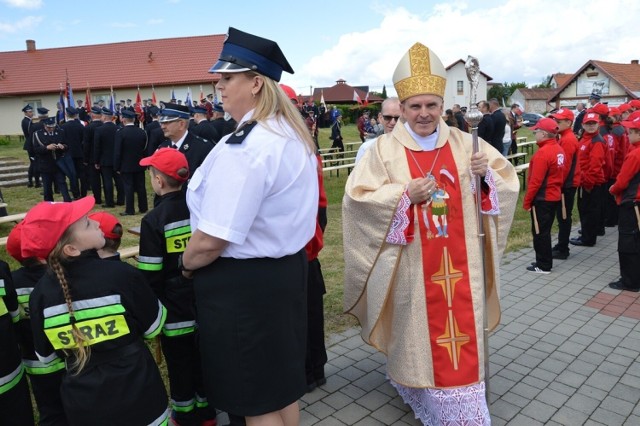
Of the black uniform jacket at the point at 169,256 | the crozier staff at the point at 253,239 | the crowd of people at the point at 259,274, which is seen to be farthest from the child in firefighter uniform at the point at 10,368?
the crozier staff at the point at 253,239

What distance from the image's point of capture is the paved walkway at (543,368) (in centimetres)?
356

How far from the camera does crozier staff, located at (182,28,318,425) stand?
2.02 metres

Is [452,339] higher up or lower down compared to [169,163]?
lower down

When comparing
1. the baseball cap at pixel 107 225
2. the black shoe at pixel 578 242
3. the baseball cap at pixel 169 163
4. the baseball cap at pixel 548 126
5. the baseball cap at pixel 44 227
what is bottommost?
the black shoe at pixel 578 242

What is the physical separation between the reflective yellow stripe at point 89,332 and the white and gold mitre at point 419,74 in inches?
83.4

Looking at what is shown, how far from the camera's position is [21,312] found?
114 inches

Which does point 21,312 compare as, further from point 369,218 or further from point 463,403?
point 463,403

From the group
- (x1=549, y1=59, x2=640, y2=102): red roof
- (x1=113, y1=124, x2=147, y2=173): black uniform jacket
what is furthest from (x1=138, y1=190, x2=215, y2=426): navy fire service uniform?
(x1=549, y1=59, x2=640, y2=102): red roof

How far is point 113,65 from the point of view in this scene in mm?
37781

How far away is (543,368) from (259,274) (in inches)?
121

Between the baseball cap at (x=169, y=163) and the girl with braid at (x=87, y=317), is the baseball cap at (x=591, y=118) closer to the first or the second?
the baseball cap at (x=169, y=163)

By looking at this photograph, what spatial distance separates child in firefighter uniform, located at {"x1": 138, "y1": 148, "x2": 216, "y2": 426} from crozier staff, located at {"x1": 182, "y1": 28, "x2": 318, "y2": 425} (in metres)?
0.80

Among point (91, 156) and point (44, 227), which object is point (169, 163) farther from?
point (91, 156)

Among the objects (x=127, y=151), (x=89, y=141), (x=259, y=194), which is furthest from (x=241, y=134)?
(x=89, y=141)
